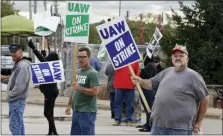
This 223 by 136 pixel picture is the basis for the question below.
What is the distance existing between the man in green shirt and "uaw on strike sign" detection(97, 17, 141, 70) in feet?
1.02

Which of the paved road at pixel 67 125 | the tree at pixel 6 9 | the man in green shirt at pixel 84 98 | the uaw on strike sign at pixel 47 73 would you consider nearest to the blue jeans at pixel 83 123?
the man in green shirt at pixel 84 98

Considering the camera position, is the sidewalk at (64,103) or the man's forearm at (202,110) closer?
the man's forearm at (202,110)

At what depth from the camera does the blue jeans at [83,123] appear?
7801 millimetres

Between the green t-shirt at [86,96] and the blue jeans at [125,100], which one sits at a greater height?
the green t-shirt at [86,96]

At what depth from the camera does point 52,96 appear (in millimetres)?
10758

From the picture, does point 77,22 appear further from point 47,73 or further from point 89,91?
point 89,91

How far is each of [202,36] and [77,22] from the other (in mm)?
9487

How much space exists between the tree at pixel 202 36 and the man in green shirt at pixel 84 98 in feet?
35.2

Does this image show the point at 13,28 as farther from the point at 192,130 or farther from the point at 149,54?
the point at 192,130

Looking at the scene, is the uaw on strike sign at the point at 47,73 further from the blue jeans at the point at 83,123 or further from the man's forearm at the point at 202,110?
the man's forearm at the point at 202,110

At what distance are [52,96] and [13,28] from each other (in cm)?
1049

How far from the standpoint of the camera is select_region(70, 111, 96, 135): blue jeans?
7.80 m

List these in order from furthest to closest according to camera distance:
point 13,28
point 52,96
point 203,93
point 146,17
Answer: point 146,17, point 13,28, point 52,96, point 203,93

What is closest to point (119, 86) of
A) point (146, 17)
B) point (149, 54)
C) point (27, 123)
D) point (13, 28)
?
point (149, 54)
